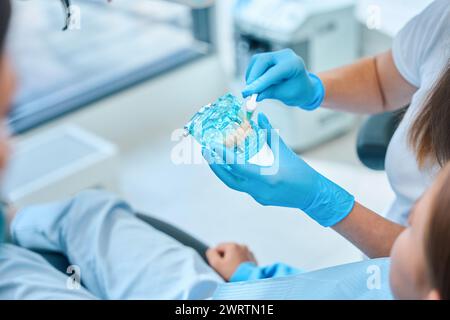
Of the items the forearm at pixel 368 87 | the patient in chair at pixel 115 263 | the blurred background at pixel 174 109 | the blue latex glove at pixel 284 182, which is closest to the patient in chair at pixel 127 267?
the patient in chair at pixel 115 263

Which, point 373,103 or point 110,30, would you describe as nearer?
point 373,103

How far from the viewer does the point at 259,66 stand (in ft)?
2.75

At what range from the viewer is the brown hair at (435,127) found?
795mm

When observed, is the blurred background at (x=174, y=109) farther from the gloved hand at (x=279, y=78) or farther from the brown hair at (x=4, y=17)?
the brown hair at (x=4, y=17)

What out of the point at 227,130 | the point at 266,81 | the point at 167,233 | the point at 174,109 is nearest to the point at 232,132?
the point at 227,130

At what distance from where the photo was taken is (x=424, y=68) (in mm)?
941

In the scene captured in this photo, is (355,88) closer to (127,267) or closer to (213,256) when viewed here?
(213,256)

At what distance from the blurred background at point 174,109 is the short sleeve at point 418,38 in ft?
0.87

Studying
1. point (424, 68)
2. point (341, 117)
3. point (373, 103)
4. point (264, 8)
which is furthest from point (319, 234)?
point (264, 8)

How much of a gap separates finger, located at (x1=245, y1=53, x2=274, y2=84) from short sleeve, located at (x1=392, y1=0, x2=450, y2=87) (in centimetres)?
28

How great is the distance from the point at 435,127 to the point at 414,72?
→ 20cm

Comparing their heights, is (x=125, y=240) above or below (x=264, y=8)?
below

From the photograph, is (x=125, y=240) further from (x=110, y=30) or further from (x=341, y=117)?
(x=110, y=30)

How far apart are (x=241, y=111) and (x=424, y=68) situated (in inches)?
14.7
